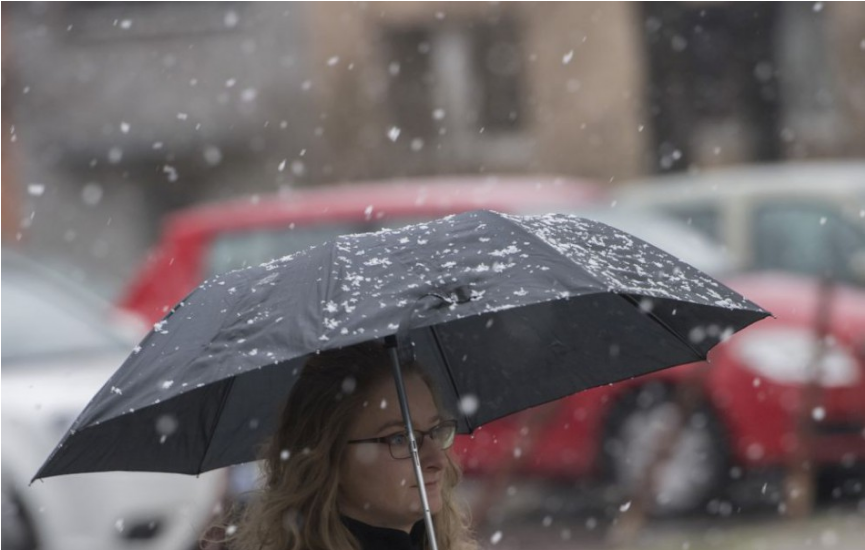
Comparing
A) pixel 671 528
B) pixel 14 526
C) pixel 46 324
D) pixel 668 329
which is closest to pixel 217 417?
pixel 668 329

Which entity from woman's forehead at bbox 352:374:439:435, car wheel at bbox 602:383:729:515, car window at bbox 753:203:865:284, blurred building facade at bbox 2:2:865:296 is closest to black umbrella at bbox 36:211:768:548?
woman's forehead at bbox 352:374:439:435

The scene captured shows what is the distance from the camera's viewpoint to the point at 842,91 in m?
18.0

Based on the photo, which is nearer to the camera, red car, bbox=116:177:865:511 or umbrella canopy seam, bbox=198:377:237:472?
umbrella canopy seam, bbox=198:377:237:472

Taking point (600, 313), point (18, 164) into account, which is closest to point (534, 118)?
point (18, 164)

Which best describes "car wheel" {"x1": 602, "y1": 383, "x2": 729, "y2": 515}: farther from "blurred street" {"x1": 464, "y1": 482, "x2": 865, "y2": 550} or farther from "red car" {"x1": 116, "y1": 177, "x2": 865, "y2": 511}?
"blurred street" {"x1": 464, "y1": 482, "x2": 865, "y2": 550}

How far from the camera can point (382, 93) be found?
19.0 m

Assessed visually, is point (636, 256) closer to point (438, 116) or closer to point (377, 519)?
point (377, 519)

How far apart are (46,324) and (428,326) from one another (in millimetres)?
4503

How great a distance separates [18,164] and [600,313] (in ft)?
57.3

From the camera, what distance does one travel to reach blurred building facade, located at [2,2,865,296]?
18672 mm

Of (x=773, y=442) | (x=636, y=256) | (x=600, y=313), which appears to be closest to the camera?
(x=636, y=256)

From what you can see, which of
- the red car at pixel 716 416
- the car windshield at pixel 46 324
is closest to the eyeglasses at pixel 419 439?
the car windshield at pixel 46 324

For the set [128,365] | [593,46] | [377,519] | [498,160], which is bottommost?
[498,160]

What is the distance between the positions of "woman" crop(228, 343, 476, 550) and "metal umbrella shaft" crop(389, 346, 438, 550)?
2 cm
